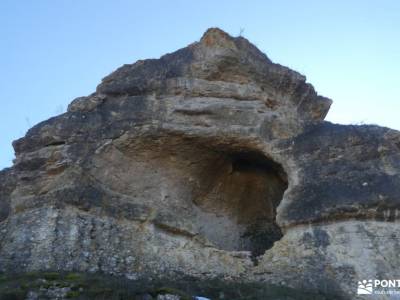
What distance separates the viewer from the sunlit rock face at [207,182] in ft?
38.7

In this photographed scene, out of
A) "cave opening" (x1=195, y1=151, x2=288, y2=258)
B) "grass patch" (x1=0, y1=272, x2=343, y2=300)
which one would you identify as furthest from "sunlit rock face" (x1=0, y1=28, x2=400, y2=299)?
"grass patch" (x1=0, y1=272, x2=343, y2=300)

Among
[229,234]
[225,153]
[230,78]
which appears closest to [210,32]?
[230,78]

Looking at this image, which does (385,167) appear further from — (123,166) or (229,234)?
(123,166)

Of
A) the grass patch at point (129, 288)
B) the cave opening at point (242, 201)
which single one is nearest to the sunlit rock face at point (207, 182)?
the cave opening at point (242, 201)

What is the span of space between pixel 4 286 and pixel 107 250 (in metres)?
2.95

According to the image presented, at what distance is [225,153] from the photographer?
1519 cm

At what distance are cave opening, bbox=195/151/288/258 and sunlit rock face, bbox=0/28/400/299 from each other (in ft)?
0.13

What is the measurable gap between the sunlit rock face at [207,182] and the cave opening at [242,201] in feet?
0.13

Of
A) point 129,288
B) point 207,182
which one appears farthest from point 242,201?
point 129,288

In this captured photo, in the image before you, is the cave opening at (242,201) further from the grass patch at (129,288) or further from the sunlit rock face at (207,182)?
the grass patch at (129,288)

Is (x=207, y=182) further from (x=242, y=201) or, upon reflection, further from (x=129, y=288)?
(x=129, y=288)

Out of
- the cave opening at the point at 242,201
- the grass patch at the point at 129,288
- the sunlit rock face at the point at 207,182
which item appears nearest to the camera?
the grass patch at the point at 129,288

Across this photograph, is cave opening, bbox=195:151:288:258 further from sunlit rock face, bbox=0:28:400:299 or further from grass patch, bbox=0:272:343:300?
grass patch, bbox=0:272:343:300

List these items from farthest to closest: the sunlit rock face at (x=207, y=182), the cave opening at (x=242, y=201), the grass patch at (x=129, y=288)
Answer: the cave opening at (x=242, y=201)
the sunlit rock face at (x=207, y=182)
the grass patch at (x=129, y=288)
